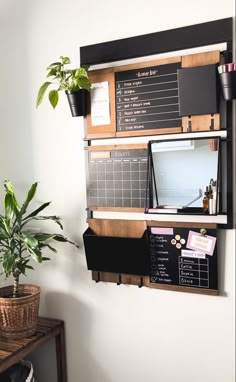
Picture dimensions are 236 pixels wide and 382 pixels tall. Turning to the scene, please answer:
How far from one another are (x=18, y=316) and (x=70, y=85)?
117 centimetres

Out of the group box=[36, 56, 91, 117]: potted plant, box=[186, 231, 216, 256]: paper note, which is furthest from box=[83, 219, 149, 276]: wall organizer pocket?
box=[36, 56, 91, 117]: potted plant

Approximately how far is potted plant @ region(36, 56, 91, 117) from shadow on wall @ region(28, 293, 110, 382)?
1.05 meters

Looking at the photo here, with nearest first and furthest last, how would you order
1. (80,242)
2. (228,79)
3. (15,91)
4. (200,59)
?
(228,79), (200,59), (80,242), (15,91)

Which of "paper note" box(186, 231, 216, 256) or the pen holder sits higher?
the pen holder

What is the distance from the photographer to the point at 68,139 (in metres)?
1.95

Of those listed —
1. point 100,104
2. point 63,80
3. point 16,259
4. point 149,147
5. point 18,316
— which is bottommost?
point 18,316

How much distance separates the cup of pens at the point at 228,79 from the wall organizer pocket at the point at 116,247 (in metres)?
0.72

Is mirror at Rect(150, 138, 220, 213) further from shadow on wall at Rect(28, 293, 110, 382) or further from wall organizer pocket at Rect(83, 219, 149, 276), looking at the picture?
shadow on wall at Rect(28, 293, 110, 382)

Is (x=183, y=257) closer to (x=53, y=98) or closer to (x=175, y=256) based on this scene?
(x=175, y=256)

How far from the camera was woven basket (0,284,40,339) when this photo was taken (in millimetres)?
1781

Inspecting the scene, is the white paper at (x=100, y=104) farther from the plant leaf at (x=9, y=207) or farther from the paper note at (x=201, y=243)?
the paper note at (x=201, y=243)

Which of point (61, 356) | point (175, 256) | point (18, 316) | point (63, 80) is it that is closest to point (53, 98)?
point (63, 80)

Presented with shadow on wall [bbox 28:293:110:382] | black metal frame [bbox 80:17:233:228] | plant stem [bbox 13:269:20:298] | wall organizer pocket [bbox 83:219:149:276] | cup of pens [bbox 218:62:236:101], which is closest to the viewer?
cup of pens [bbox 218:62:236:101]

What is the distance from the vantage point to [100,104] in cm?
183
